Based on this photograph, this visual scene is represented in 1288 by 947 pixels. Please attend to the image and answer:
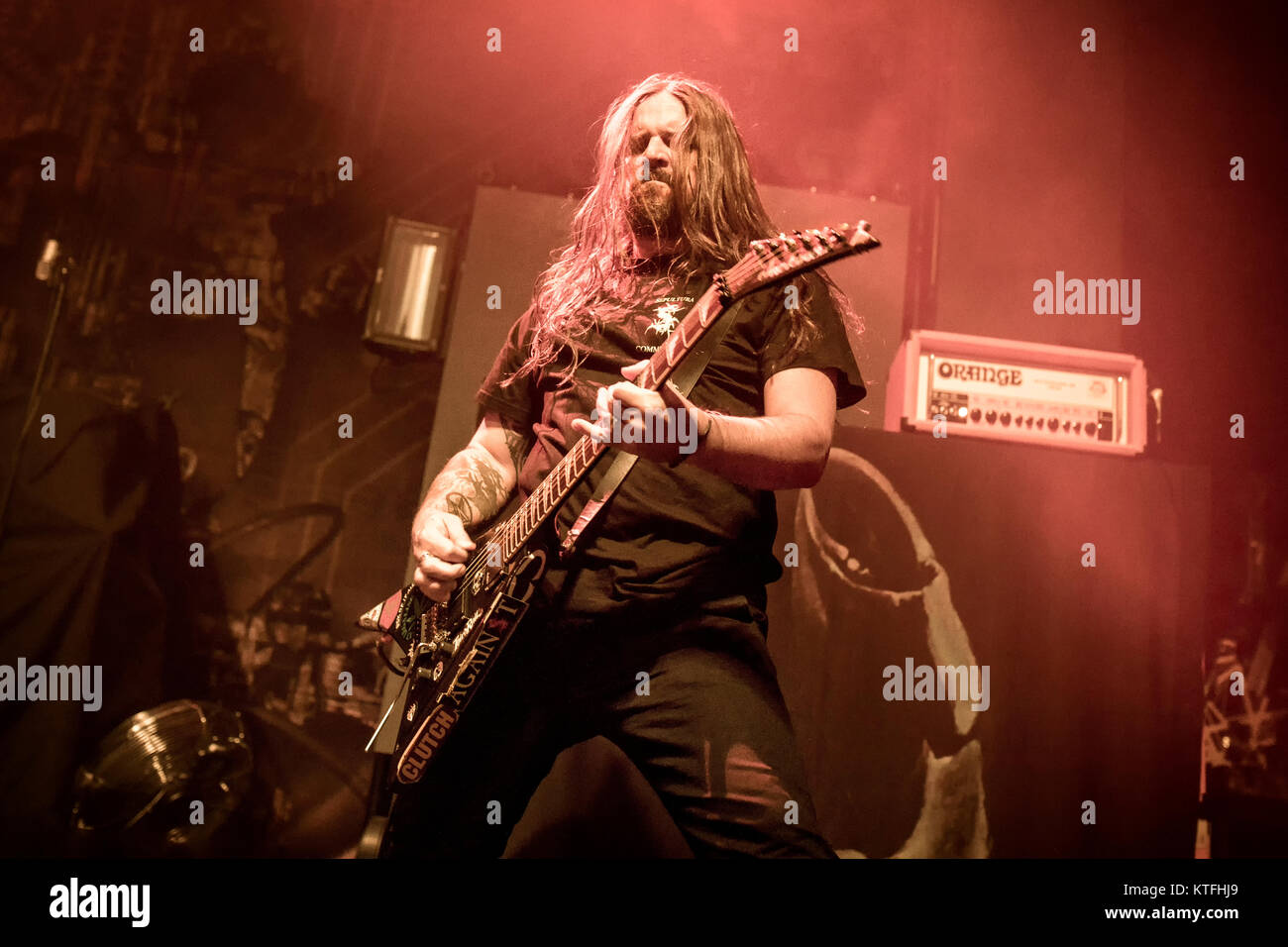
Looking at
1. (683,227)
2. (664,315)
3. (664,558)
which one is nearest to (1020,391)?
(683,227)

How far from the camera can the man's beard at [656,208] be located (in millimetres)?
1847

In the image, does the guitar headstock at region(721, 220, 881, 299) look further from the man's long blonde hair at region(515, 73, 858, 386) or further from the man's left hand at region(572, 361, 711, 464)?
the man's left hand at region(572, 361, 711, 464)

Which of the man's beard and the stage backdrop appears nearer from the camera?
the man's beard

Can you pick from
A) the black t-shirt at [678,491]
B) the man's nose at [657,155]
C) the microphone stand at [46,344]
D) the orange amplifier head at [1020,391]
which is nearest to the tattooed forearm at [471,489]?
the black t-shirt at [678,491]

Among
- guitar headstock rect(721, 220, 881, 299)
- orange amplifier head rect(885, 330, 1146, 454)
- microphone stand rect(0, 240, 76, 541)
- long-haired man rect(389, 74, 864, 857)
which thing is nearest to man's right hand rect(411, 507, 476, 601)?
long-haired man rect(389, 74, 864, 857)

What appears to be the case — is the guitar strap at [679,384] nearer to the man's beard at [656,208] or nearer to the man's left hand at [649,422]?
the man's left hand at [649,422]

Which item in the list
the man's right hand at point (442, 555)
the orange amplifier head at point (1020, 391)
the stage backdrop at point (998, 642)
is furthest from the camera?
the orange amplifier head at point (1020, 391)

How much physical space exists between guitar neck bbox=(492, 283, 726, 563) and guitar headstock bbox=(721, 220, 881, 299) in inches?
1.9

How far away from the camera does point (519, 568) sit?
5.05 feet

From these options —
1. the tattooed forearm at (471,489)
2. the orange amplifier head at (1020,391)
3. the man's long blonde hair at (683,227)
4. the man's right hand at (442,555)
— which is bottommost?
the man's right hand at (442,555)

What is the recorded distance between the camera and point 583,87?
353 cm

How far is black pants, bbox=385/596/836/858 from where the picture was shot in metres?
1.36

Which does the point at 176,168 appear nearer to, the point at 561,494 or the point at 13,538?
the point at 13,538

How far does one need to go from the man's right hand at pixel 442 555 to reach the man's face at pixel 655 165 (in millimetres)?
734
